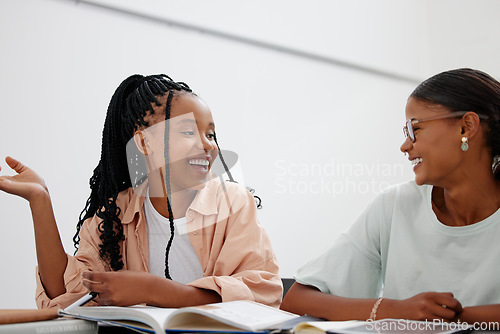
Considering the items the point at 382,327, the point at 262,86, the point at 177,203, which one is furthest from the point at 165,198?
the point at 262,86

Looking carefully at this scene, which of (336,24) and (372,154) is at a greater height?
(336,24)

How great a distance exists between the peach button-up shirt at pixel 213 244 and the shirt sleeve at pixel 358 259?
0.40 feet

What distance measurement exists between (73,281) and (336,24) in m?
1.71

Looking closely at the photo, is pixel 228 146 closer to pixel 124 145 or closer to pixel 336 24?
pixel 124 145

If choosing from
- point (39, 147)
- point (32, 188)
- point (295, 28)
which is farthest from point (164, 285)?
point (295, 28)

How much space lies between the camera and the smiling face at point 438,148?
38.8 inches

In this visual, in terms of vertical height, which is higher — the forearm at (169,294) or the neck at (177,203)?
the neck at (177,203)

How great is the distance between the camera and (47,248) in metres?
1.17

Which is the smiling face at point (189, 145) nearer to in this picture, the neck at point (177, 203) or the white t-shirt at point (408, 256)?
the neck at point (177, 203)

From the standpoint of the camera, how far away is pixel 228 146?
6.44ft

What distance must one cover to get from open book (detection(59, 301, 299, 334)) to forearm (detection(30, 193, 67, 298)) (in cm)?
40

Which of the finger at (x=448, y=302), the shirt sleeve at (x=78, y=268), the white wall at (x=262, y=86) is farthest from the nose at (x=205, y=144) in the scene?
the finger at (x=448, y=302)

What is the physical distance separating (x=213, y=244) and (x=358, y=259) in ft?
1.11

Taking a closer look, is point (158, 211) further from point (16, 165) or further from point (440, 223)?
point (440, 223)
